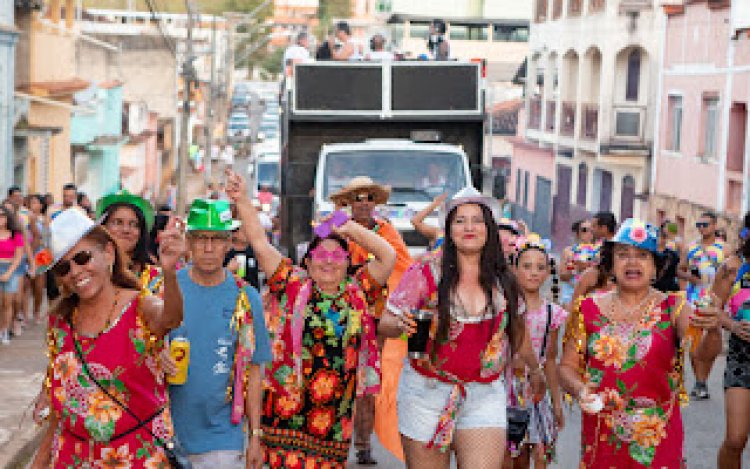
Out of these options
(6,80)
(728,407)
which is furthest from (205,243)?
(6,80)

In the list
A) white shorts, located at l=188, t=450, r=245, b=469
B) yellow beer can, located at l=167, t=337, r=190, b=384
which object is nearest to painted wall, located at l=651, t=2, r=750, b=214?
white shorts, located at l=188, t=450, r=245, b=469

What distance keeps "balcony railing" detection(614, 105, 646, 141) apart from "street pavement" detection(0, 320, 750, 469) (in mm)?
23554

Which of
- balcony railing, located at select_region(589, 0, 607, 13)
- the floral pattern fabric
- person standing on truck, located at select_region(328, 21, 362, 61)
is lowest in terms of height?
the floral pattern fabric

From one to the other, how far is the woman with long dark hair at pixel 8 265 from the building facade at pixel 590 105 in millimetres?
24587

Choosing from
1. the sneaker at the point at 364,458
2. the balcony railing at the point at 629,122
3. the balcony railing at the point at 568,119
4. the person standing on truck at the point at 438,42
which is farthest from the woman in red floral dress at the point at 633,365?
the balcony railing at the point at 568,119

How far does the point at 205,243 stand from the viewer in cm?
673

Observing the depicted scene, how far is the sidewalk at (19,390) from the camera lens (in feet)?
33.8

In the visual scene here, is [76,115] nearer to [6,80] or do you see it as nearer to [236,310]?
[6,80]

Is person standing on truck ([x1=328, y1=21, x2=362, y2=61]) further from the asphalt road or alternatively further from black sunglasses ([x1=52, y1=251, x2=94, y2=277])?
black sunglasses ([x1=52, y1=251, x2=94, y2=277])

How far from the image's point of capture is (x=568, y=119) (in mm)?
47375

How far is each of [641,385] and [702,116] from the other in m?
27.0

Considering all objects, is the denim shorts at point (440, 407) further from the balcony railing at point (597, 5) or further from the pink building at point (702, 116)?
the balcony railing at point (597, 5)

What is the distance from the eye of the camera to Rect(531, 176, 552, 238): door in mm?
51469

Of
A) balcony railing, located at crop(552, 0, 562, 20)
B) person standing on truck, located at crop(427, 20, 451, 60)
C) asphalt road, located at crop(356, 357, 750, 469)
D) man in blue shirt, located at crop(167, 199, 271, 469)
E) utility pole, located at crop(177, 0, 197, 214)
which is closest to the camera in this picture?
man in blue shirt, located at crop(167, 199, 271, 469)
